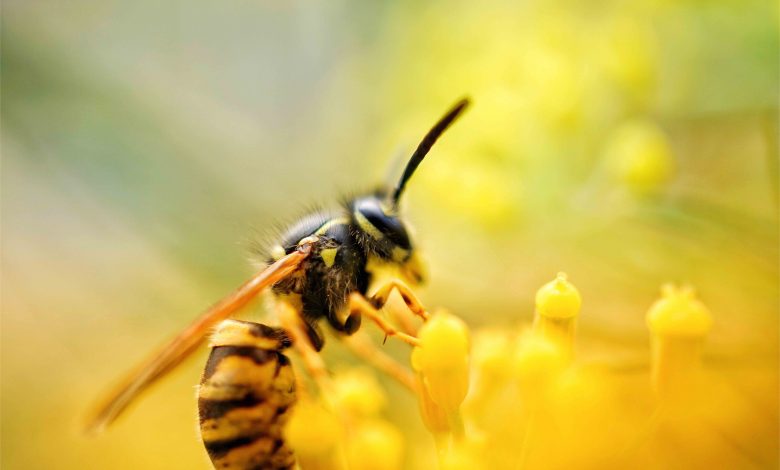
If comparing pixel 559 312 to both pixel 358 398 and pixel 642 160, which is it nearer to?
pixel 358 398

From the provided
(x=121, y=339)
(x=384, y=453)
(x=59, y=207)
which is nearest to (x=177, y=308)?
(x=121, y=339)

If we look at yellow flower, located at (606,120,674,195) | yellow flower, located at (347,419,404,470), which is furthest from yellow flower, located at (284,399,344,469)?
yellow flower, located at (606,120,674,195)

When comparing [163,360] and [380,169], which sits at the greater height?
[380,169]

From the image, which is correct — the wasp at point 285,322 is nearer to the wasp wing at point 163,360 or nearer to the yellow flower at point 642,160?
the wasp wing at point 163,360

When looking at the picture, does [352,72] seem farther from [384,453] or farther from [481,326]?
Result: [384,453]

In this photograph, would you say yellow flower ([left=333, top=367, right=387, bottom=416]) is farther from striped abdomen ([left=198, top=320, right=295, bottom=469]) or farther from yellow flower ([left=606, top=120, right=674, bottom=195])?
yellow flower ([left=606, top=120, right=674, bottom=195])

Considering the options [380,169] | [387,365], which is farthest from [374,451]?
[380,169]

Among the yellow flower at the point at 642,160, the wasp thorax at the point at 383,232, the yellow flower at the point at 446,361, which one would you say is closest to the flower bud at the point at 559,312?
the yellow flower at the point at 446,361
